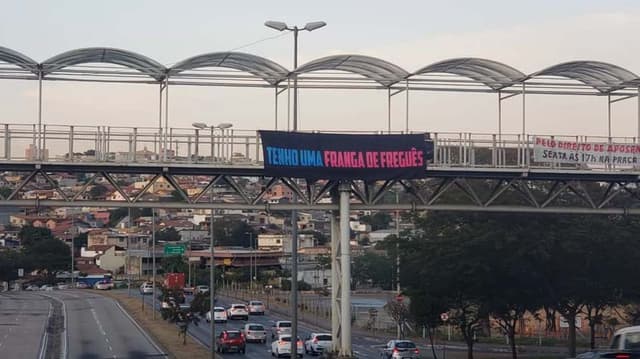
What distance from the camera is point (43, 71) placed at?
34000 millimetres

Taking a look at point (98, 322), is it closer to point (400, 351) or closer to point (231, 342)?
point (231, 342)

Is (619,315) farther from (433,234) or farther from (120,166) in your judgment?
(120,166)

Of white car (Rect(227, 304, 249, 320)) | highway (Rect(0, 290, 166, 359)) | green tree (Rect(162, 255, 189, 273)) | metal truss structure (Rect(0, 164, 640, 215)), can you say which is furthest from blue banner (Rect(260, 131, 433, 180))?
green tree (Rect(162, 255, 189, 273))

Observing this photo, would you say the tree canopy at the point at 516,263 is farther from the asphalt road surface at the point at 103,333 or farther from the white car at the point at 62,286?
the white car at the point at 62,286

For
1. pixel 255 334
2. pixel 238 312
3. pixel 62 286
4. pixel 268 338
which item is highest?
pixel 255 334

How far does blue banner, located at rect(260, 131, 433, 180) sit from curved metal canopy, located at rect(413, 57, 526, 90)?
2.37 meters

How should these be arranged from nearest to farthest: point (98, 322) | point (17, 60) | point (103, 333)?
1. point (17, 60)
2. point (103, 333)
3. point (98, 322)

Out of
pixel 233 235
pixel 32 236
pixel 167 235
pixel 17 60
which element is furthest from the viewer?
pixel 233 235

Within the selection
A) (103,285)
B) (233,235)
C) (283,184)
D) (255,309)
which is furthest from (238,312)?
(233,235)

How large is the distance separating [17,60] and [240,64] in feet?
23.0

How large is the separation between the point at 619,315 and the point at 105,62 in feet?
136

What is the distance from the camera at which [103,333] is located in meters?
62.3

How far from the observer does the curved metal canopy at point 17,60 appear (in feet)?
108

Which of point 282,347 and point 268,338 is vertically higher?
point 282,347
